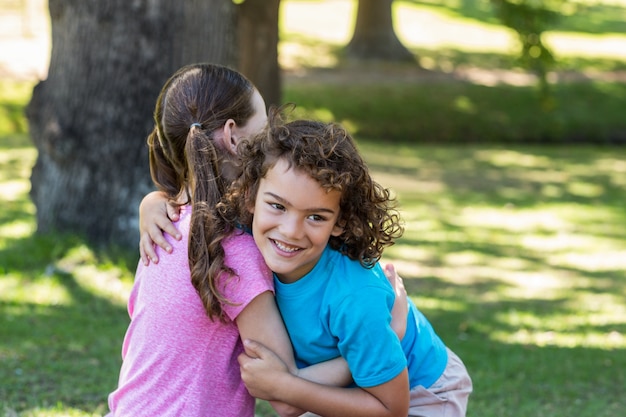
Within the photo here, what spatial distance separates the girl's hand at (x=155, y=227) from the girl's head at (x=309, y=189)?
23 centimetres

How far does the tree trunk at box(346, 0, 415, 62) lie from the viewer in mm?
19922

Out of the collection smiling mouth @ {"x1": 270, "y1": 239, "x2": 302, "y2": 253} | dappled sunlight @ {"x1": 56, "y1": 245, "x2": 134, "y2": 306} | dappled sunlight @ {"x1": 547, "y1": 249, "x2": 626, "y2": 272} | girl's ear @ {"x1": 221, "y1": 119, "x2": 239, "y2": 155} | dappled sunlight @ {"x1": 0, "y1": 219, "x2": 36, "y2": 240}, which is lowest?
dappled sunlight @ {"x1": 547, "y1": 249, "x2": 626, "y2": 272}

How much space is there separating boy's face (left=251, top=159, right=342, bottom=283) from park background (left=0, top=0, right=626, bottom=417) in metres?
1.98

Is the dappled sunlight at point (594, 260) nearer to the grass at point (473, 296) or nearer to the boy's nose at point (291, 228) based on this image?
the grass at point (473, 296)

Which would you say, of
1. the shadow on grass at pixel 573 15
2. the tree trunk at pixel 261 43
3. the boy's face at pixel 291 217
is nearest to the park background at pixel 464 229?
the tree trunk at pixel 261 43

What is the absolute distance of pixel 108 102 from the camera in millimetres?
6172

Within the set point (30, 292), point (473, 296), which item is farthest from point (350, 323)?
point (473, 296)

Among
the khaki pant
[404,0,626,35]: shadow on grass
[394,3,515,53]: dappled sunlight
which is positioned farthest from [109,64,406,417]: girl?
[404,0,626,35]: shadow on grass

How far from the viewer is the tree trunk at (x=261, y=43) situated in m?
10.9

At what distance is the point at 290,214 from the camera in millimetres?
2439

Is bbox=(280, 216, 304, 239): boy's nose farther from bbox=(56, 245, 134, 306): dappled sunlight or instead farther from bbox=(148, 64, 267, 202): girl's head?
bbox=(56, 245, 134, 306): dappled sunlight

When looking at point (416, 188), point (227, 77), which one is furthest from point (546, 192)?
point (227, 77)

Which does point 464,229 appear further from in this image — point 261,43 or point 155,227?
point 155,227

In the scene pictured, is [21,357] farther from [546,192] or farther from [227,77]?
[546,192]
